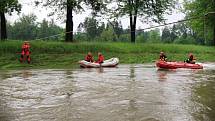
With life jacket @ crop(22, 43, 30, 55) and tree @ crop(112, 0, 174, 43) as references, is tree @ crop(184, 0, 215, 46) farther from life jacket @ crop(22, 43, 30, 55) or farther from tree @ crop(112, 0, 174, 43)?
life jacket @ crop(22, 43, 30, 55)

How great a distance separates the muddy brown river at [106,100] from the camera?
35.3 ft

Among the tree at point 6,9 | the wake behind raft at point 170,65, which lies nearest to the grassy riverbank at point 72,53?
the tree at point 6,9

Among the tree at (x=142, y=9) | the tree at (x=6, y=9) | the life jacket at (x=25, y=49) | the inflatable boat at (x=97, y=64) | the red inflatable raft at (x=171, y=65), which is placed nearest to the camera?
the red inflatable raft at (x=171, y=65)

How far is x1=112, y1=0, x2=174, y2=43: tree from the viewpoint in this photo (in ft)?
136

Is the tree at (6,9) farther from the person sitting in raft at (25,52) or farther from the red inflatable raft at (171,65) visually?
the red inflatable raft at (171,65)

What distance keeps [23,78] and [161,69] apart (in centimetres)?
987

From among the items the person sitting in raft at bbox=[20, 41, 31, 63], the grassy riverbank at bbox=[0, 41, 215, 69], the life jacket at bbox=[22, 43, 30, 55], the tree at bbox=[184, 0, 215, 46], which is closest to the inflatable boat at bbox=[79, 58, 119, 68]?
the grassy riverbank at bbox=[0, 41, 215, 69]

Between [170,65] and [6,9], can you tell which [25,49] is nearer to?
[6,9]

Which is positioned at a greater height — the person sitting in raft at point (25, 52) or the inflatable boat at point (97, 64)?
the person sitting in raft at point (25, 52)

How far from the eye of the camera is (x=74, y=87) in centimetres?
1608

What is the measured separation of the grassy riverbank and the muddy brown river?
959 centimetres

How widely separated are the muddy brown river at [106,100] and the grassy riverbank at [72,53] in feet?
31.4

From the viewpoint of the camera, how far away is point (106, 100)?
1297cm

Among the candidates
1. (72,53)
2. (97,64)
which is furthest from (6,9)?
(97,64)
